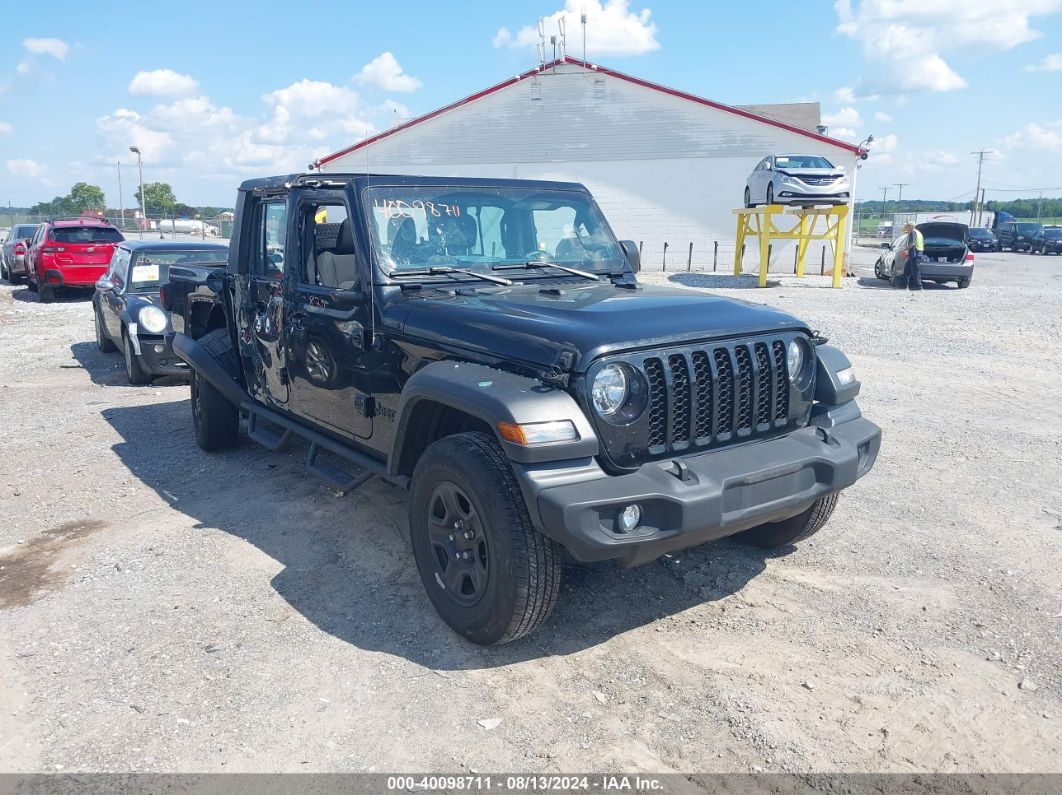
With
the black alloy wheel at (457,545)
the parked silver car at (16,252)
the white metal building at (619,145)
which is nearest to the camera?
the black alloy wheel at (457,545)

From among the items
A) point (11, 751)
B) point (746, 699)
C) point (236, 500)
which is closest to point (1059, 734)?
point (746, 699)

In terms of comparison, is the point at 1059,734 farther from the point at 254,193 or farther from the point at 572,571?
the point at 254,193

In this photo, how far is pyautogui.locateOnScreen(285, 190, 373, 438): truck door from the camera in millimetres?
4363

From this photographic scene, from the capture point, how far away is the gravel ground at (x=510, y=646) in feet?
9.87

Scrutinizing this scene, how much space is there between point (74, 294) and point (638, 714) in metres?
20.0

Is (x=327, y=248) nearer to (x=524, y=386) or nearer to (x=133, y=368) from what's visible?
(x=524, y=386)

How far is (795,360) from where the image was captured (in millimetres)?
3885

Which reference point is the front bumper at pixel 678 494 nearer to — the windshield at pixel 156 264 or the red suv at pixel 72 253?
the windshield at pixel 156 264

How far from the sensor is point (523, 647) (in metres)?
3.66

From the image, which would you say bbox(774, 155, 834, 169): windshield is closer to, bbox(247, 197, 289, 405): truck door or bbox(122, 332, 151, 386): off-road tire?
bbox(122, 332, 151, 386): off-road tire

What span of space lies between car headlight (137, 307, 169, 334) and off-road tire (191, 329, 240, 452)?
9.25 feet

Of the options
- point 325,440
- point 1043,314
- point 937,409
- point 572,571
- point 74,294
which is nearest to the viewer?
point 572,571

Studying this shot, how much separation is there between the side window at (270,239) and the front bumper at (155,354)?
4091 mm

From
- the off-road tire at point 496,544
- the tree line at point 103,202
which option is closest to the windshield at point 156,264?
the off-road tire at point 496,544
